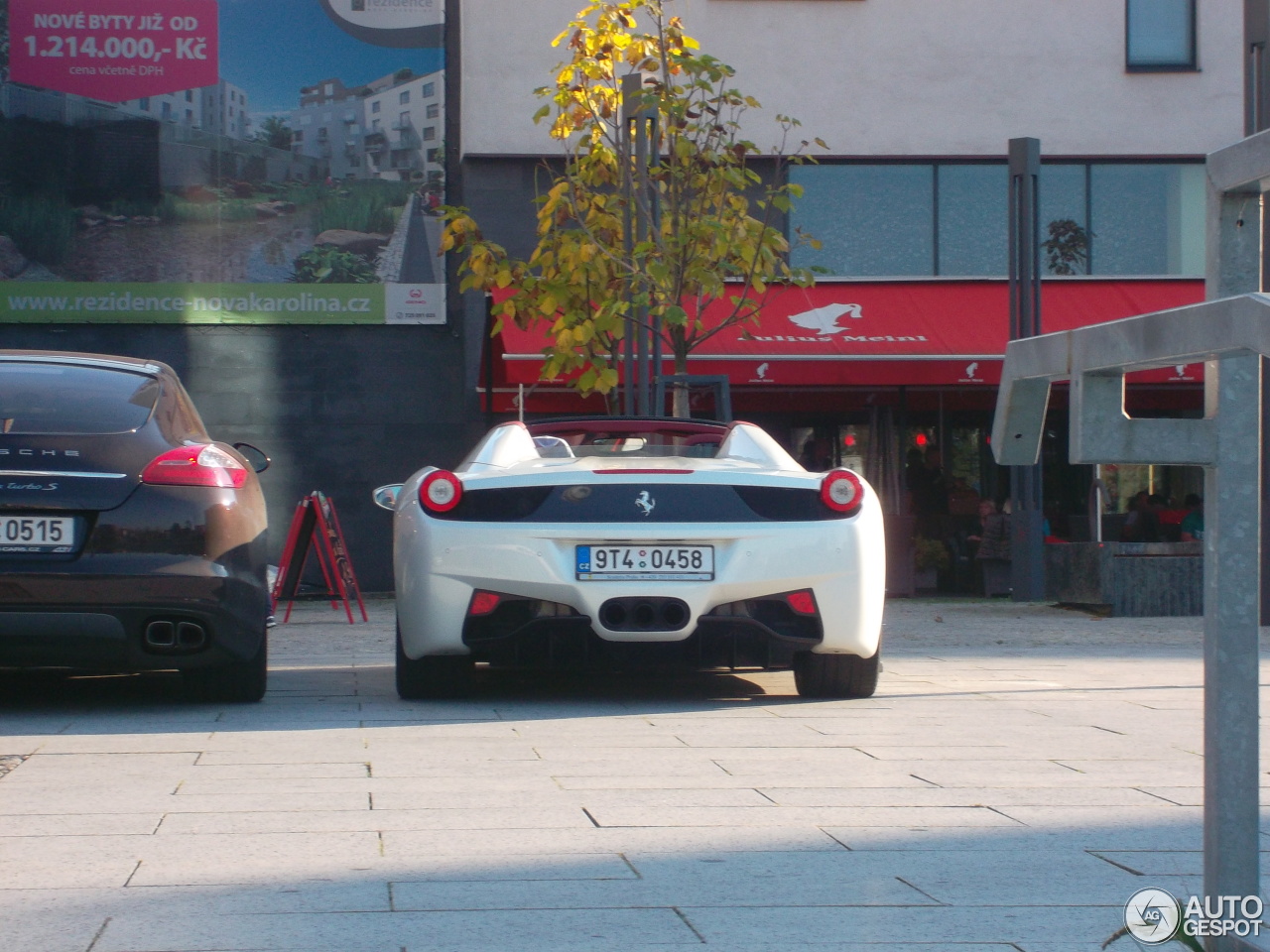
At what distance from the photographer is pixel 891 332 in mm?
17250

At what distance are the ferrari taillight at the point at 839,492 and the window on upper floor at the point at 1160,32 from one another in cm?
1466

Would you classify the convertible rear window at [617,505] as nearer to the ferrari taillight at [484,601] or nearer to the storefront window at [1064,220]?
the ferrari taillight at [484,601]

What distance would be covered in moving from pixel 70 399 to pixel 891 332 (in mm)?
11989

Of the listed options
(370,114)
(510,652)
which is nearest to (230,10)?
(370,114)

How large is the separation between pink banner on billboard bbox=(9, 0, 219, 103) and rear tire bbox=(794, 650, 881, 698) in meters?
13.7

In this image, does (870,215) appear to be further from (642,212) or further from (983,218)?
(642,212)

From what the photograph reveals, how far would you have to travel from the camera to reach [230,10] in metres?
18.5

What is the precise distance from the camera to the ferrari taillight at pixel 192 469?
20.0ft

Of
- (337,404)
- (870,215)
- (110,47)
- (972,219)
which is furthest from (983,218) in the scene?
(110,47)

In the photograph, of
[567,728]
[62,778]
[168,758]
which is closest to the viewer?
[62,778]

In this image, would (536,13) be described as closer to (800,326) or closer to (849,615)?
(800,326)

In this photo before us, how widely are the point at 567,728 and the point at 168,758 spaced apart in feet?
4.77

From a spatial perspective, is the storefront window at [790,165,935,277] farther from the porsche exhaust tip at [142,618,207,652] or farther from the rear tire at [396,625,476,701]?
the porsche exhaust tip at [142,618,207,652]

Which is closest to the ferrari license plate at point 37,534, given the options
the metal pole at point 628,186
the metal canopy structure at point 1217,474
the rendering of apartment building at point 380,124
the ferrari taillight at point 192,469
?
the ferrari taillight at point 192,469
